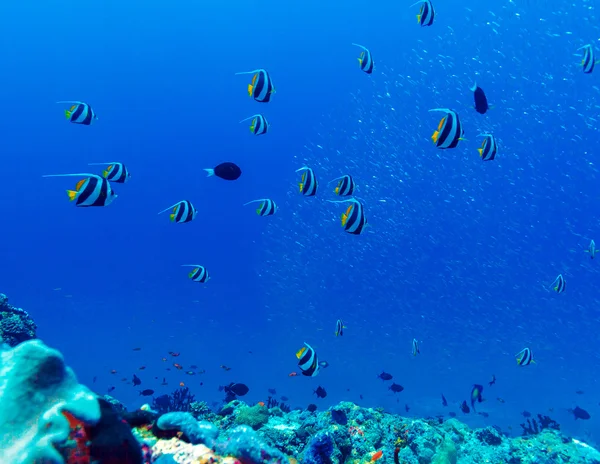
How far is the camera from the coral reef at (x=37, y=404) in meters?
2.08

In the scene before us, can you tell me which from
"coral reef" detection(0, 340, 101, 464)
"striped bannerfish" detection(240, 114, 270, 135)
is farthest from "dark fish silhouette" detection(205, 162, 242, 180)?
"coral reef" detection(0, 340, 101, 464)

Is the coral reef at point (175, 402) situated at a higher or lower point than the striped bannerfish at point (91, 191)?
lower

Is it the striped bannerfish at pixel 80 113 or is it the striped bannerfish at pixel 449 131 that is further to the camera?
the striped bannerfish at pixel 80 113

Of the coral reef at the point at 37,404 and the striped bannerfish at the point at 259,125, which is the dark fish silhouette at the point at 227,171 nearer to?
the striped bannerfish at the point at 259,125

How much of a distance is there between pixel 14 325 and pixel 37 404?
9699 millimetres

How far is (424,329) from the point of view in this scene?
64.6m

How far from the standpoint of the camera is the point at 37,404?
2.31m

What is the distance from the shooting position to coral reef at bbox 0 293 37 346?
10.0m

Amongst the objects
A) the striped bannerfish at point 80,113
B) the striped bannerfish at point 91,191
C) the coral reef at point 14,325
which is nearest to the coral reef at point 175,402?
the coral reef at point 14,325

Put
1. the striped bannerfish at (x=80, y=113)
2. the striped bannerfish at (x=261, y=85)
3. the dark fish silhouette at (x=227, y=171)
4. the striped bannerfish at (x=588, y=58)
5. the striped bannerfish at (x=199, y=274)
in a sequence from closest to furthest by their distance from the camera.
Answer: the striped bannerfish at (x=261, y=85), the dark fish silhouette at (x=227, y=171), the striped bannerfish at (x=80, y=113), the striped bannerfish at (x=588, y=58), the striped bannerfish at (x=199, y=274)

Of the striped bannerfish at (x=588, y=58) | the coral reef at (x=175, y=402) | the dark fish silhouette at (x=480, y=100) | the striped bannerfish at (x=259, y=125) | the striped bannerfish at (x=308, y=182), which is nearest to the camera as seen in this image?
A: the dark fish silhouette at (x=480, y=100)

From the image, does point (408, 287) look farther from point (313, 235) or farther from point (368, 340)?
point (313, 235)

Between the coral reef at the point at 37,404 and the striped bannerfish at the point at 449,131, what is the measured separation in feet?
14.9

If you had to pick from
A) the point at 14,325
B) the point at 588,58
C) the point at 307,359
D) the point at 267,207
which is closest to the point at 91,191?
the point at 267,207
